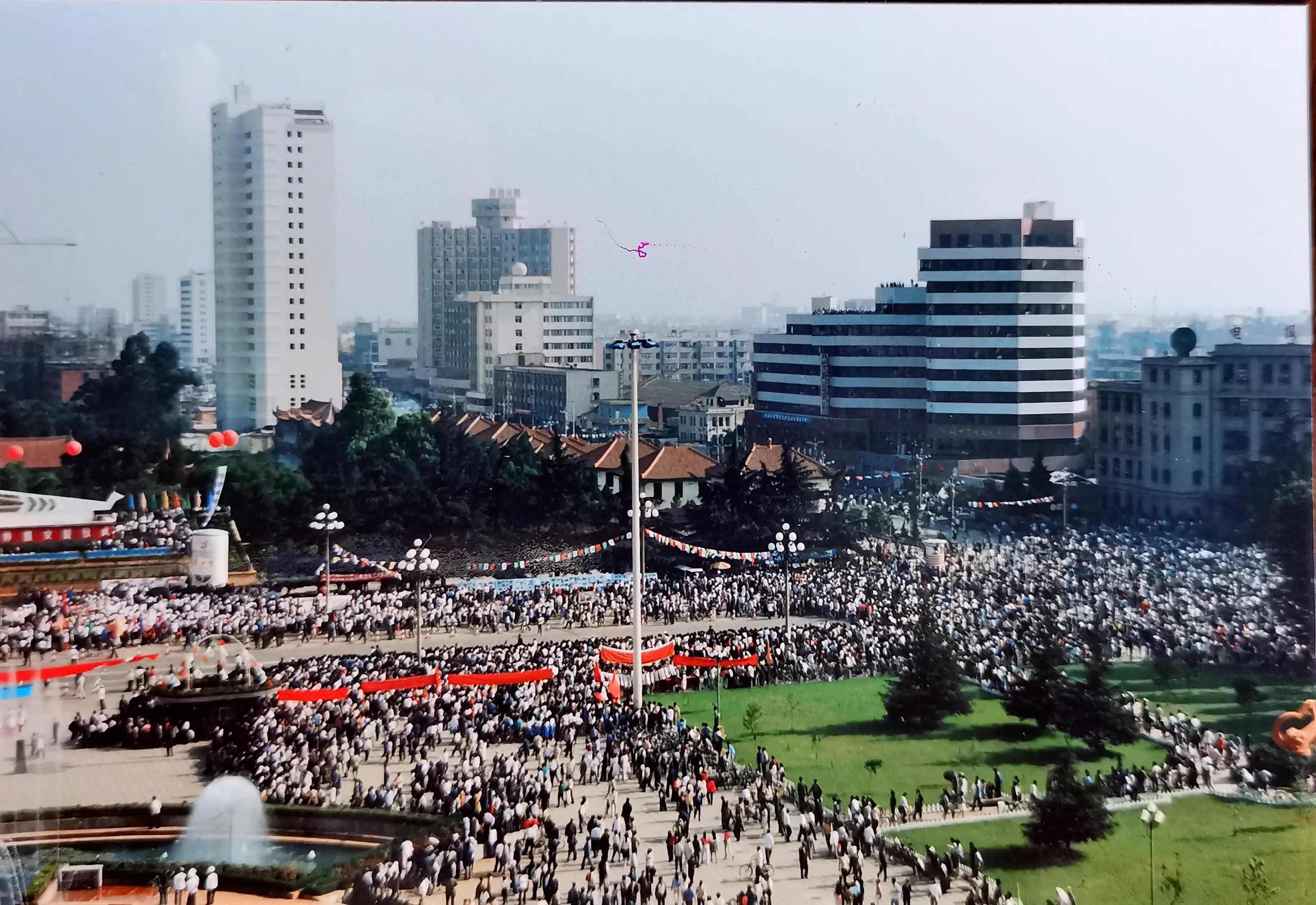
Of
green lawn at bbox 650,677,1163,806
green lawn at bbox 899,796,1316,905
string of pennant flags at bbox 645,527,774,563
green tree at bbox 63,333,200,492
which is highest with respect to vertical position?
green tree at bbox 63,333,200,492

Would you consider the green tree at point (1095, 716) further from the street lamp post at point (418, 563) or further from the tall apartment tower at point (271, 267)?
the tall apartment tower at point (271, 267)

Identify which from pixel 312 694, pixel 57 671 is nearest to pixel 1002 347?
pixel 312 694

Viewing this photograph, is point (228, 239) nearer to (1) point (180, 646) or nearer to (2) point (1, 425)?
(2) point (1, 425)

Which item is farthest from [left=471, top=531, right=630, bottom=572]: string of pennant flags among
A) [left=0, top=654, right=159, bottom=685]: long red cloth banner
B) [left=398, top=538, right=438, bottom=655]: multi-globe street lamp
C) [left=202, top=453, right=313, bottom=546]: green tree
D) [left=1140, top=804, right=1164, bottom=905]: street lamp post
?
[left=1140, top=804, right=1164, bottom=905]: street lamp post

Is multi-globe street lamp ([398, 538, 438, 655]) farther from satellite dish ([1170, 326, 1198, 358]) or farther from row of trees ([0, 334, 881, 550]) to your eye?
satellite dish ([1170, 326, 1198, 358])

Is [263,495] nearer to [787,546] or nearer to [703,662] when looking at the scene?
[703,662]

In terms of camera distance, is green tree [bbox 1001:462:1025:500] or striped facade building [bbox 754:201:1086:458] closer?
striped facade building [bbox 754:201:1086:458]

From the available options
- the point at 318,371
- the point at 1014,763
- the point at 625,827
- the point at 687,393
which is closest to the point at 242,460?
the point at 318,371
